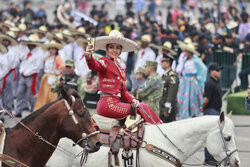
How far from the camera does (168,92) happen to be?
1200cm

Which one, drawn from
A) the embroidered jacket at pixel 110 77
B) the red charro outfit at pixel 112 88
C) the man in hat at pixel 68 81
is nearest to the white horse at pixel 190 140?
the red charro outfit at pixel 112 88

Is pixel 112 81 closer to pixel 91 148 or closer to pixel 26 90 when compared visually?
pixel 91 148

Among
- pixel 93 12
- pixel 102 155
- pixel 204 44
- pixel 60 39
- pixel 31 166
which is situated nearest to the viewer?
pixel 31 166

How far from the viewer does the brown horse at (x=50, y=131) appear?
21.4 ft

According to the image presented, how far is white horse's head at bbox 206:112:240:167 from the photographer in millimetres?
7461

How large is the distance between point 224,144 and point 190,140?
0.47 metres

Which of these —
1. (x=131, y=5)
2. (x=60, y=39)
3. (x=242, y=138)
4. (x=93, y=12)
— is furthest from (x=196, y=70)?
(x=131, y=5)

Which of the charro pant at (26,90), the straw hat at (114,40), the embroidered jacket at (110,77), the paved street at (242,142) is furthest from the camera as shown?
the charro pant at (26,90)

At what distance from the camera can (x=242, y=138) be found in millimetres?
13070

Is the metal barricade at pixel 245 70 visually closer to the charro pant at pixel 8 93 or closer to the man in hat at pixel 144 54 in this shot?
the man in hat at pixel 144 54

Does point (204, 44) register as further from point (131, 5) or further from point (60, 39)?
point (131, 5)

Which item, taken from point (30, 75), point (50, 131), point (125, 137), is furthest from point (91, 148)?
point (30, 75)

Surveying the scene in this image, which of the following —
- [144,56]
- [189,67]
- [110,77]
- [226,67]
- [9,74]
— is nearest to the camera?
[110,77]

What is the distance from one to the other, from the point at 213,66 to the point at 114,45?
3790mm
